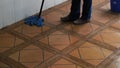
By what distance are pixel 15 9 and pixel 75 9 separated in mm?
627

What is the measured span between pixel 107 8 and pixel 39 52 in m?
1.25

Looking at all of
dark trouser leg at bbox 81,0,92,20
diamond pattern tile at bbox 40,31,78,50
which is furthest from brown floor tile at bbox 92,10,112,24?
diamond pattern tile at bbox 40,31,78,50

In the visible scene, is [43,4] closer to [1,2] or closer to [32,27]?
[32,27]

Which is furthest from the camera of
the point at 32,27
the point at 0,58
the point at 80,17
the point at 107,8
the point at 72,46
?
the point at 107,8

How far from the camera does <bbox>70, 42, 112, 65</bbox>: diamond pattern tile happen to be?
204 centimetres

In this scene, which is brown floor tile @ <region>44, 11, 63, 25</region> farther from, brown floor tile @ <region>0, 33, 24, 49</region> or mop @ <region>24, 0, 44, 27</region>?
brown floor tile @ <region>0, 33, 24, 49</region>

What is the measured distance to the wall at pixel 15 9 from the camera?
2.39m

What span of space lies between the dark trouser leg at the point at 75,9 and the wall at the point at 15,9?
392 mm

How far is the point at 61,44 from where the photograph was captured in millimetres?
2234

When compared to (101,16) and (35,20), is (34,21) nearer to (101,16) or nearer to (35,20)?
(35,20)

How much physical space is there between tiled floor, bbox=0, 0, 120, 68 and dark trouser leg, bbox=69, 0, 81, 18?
0.10m

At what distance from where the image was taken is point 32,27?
2.48m

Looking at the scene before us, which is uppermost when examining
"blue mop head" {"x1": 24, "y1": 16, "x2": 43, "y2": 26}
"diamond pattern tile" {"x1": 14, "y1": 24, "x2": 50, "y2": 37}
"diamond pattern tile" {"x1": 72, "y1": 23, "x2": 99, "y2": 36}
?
"blue mop head" {"x1": 24, "y1": 16, "x2": 43, "y2": 26}

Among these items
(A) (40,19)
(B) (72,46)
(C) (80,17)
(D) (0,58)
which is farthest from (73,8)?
(D) (0,58)
